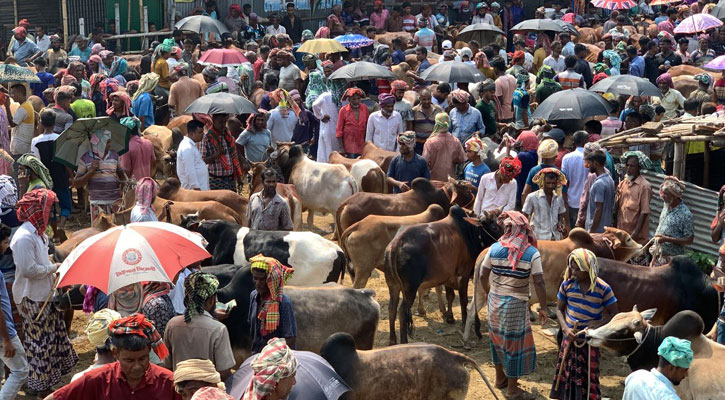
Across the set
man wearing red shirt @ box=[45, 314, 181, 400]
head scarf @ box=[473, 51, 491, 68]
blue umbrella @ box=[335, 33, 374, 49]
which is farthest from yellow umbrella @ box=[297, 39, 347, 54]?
man wearing red shirt @ box=[45, 314, 181, 400]

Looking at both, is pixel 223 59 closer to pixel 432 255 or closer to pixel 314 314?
pixel 432 255

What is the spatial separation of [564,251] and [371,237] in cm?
214

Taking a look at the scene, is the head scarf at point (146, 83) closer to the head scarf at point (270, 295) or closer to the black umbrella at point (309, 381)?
the head scarf at point (270, 295)

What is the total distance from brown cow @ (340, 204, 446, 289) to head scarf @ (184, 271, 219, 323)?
13.3ft

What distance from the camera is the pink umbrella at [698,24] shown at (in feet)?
75.0

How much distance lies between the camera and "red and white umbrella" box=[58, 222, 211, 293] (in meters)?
6.89

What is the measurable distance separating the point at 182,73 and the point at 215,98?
391cm

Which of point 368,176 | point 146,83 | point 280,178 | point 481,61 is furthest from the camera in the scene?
point 481,61

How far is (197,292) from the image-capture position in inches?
265

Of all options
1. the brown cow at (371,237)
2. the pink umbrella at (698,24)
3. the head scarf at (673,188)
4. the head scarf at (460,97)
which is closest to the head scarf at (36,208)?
the brown cow at (371,237)

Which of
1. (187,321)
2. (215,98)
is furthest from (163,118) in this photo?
(187,321)

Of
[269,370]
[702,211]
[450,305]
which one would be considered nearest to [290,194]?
[450,305]

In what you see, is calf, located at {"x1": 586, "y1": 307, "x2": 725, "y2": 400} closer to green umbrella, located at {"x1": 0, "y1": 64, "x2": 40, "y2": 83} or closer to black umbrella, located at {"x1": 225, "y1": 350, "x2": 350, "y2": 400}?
black umbrella, located at {"x1": 225, "y1": 350, "x2": 350, "y2": 400}

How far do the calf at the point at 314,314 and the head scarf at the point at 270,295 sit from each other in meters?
1.07
